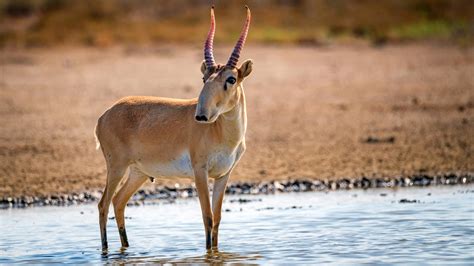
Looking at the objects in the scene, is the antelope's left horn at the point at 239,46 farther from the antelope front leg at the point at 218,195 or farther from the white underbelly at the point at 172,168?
the antelope front leg at the point at 218,195

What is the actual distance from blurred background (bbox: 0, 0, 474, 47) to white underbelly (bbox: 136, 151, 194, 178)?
23077 millimetres

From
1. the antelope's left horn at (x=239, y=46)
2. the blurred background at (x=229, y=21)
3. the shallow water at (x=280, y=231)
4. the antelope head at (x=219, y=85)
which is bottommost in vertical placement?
the shallow water at (x=280, y=231)

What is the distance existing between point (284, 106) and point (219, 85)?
40.8 feet

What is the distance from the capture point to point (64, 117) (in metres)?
21.5

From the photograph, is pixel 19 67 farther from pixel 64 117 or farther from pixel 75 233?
pixel 75 233

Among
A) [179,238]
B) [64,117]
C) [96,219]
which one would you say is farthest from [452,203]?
[64,117]

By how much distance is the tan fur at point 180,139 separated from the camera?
33.4 ft

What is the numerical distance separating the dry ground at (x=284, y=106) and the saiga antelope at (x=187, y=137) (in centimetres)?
365

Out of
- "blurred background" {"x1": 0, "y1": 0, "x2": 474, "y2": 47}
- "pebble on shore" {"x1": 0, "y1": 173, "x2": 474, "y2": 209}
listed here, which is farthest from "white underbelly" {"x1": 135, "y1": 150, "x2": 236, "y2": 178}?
"blurred background" {"x1": 0, "y1": 0, "x2": 474, "y2": 47}

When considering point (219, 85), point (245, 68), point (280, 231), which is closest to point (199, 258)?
point (280, 231)

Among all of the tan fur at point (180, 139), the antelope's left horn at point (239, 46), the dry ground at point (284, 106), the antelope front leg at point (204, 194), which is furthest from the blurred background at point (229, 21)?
the antelope's left horn at point (239, 46)

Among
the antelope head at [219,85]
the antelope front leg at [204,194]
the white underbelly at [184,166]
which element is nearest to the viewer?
the antelope head at [219,85]

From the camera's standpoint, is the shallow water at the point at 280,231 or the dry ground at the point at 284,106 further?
the dry ground at the point at 284,106

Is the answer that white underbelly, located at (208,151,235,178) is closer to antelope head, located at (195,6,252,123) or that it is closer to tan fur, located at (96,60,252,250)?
tan fur, located at (96,60,252,250)
